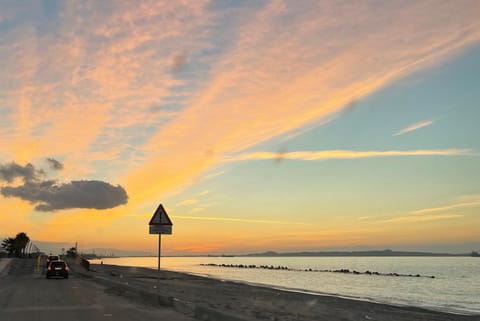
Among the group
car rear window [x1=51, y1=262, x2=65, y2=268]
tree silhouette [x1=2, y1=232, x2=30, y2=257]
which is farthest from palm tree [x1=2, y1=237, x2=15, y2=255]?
car rear window [x1=51, y1=262, x2=65, y2=268]

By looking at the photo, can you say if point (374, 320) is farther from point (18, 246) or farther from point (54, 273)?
point (18, 246)

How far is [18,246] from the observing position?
138m

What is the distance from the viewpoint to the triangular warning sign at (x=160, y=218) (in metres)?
17.5

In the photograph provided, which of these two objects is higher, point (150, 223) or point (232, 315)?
point (150, 223)

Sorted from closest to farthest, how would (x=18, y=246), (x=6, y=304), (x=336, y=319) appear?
(x=6, y=304) → (x=336, y=319) → (x=18, y=246)

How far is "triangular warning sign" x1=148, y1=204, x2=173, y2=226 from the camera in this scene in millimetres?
17547

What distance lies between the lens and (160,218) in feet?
57.9

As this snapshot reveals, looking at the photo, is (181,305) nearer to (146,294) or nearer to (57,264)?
(146,294)

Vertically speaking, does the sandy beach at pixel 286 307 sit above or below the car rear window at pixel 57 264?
below

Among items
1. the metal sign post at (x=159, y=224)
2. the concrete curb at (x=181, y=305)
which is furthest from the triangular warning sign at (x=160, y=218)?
the concrete curb at (x=181, y=305)

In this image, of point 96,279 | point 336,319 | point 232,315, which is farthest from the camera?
point 96,279

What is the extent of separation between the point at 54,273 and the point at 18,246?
107 meters

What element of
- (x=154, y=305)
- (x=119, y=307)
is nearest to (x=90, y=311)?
(x=119, y=307)

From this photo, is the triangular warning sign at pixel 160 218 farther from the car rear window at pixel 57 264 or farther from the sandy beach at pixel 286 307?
the car rear window at pixel 57 264
